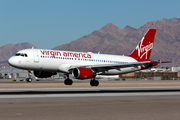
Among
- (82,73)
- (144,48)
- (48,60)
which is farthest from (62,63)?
(144,48)

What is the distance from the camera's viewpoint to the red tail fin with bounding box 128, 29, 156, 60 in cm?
5516

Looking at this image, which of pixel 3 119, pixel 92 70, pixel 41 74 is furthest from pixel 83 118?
pixel 41 74

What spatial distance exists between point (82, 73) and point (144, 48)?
19780 millimetres

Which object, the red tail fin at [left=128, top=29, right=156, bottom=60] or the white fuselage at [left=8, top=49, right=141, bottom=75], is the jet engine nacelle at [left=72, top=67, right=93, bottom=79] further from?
the red tail fin at [left=128, top=29, right=156, bottom=60]

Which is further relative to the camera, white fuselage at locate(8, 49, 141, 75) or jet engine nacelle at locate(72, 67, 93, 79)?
white fuselage at locate(8, 49, 141, 75)

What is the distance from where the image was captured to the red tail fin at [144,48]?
55.2 meters

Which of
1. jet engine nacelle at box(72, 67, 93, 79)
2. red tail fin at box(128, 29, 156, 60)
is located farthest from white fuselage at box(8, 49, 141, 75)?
red tail fin at box(128, 29, 156, 60)

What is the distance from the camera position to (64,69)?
42625 millimetres

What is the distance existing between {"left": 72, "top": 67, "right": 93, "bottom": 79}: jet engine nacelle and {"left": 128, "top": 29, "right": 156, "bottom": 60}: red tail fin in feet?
53.0

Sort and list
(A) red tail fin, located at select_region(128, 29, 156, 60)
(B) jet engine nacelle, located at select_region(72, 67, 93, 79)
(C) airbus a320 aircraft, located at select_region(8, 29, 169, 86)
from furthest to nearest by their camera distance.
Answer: (A) red tail fin, located at select_region(128, 29, 156, 60)
(C) airbus a320 aircraft, located at select_region(8, 29, 169, 86)
(B) jet engine nacelle, located at select_region(72, 67, 93, 79)

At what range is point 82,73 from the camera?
132 ft

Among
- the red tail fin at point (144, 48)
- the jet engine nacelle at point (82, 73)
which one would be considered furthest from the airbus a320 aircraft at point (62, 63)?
the red tail fin at point (144, 48)

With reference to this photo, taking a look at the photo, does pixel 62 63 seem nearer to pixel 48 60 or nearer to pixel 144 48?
pixel 48 60

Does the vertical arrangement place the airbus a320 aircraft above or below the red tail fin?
below
